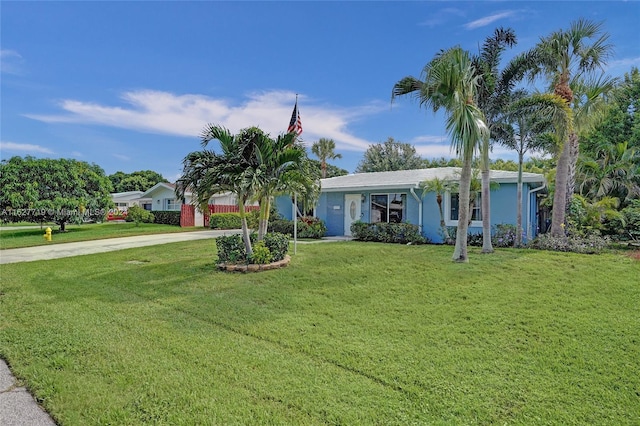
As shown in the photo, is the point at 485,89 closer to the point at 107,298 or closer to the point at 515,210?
the point at 515,210

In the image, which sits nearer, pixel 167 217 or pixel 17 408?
pixel 17 408

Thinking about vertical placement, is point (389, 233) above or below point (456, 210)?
below

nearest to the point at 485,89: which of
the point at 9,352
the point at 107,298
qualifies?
the point at 107,298

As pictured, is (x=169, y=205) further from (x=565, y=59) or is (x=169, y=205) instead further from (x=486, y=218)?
(x=565, y=59)

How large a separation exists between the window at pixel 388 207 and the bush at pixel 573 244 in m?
5.15

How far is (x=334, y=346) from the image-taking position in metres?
4.23

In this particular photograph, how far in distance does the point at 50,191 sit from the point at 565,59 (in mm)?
25401

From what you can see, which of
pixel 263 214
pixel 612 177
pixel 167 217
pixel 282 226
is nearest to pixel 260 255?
pixel 263 214

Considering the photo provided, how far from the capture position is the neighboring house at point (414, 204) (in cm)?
1308

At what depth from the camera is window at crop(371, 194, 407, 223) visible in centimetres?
1507

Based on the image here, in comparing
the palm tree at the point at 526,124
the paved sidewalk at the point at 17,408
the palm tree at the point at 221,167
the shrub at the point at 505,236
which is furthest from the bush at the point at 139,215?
the paved sidewalk at the point at 17,408

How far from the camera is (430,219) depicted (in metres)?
14.2

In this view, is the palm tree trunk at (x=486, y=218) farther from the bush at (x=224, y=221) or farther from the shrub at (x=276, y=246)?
the bush at (x=224, y=221)

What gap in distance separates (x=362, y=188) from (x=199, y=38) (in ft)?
28.1
